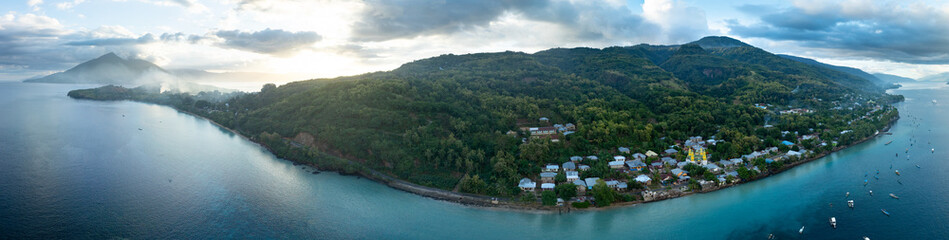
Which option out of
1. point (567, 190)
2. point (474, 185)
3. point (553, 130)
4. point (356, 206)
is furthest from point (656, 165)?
point (356, 206)

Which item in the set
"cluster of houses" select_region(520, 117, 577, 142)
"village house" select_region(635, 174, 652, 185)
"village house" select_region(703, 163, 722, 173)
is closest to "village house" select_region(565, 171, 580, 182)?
"village house" select_region(635, 174, 652, 185)

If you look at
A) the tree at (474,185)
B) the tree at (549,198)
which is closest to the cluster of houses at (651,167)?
the tree at (549,198)

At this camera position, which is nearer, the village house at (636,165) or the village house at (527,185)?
the village house at (527,185)

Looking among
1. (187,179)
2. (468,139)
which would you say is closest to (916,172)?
(468,139)

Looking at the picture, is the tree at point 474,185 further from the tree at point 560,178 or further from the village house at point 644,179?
the village house at point 644,179

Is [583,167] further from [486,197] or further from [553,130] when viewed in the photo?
[553,130]

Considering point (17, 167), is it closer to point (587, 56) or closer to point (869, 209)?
point (869, 209)

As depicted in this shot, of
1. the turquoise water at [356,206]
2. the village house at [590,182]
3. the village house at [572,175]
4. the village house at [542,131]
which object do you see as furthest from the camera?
the village house at [542,131]
